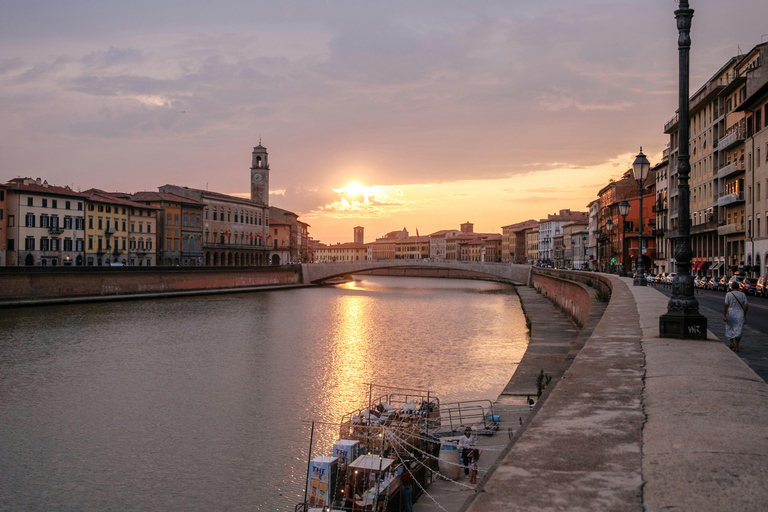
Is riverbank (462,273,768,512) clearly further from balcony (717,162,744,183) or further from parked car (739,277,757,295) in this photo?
balcony (717,162,744,183)

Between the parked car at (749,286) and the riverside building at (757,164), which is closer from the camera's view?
the parked car at (749,286)

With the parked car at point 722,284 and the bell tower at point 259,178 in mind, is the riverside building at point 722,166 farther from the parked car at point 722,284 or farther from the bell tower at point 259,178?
the bell tower at point 259,178

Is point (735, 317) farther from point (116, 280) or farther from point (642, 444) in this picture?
point (116, 280)

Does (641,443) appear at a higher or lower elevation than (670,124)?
lower

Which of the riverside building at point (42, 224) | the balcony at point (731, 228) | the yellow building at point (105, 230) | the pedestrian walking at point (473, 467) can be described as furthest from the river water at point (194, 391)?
the yellow building at point (105, 230)

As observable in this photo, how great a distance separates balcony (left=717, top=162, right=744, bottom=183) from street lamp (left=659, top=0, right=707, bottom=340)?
36.4m

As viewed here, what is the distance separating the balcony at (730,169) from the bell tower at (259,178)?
69.0 metres

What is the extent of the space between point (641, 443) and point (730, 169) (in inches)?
1745

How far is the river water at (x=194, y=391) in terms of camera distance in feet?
40.1

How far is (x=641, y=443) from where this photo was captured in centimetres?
476

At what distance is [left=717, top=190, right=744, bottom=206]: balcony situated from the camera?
4119 cm

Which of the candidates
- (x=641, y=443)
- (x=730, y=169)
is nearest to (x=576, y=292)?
(x=730, y=169)

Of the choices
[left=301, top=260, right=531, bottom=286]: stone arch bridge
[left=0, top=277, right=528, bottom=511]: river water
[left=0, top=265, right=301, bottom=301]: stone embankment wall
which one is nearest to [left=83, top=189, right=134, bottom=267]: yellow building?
[left=0, top=265, right=301, bottom=301]: stone embankment wall

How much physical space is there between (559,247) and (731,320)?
115731 millimetres
